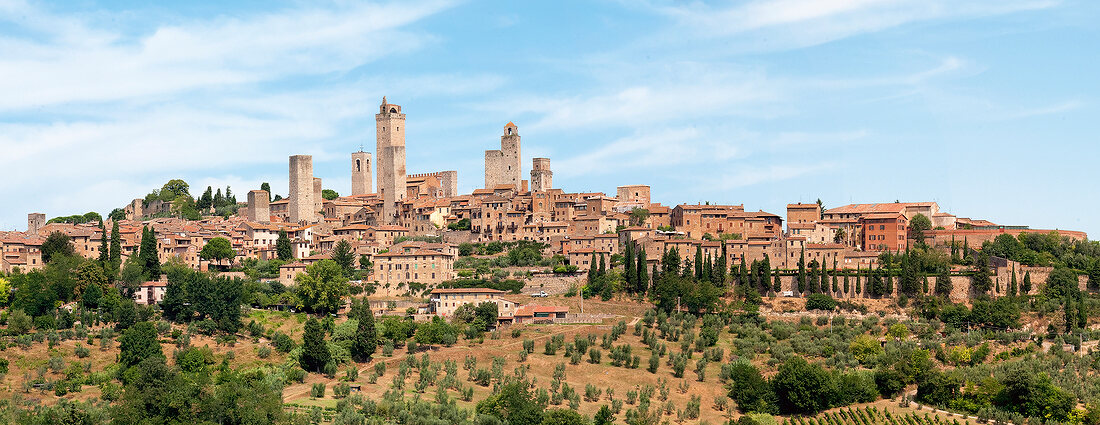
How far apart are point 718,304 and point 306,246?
26462 mm

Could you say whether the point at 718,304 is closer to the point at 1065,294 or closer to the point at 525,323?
the point at 525,323

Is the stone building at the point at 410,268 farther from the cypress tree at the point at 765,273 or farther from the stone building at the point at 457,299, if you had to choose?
the cypress tree at the point at 765,273

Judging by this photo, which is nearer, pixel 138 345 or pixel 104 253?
pixel 138 345

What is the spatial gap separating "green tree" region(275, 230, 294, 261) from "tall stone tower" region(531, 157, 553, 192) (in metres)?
20.6

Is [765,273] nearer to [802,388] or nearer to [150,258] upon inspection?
[802,388]

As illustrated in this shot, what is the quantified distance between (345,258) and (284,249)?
5.89 m

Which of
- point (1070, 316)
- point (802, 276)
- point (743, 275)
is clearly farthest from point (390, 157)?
point (1070, 316)

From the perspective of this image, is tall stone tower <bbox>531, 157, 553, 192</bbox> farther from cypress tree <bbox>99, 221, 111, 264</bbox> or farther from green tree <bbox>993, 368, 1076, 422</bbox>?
green tree <bbox>993, 368, 1076, 422</bbox>

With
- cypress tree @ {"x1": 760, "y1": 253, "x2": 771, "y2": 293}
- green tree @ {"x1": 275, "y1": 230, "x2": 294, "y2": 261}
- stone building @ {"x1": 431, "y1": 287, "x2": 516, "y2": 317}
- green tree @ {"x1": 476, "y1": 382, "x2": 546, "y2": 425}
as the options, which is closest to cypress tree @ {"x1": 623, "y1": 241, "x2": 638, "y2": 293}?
cypress tree @ {"x1": 760, "y1": 253, "x2": 771, "y2": 293}

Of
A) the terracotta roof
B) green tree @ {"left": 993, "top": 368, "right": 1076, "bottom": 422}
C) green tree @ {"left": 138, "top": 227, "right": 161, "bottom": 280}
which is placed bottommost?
green tree @ {"left": 993, "top": 368, "right": 1076, "bottom": 422}

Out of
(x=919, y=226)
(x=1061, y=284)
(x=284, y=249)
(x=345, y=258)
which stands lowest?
(x=1061, y=284)

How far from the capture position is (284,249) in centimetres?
7538

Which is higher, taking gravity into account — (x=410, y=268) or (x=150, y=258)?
(x=150, y=258)

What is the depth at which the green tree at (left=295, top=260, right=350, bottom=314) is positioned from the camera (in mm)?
63844
